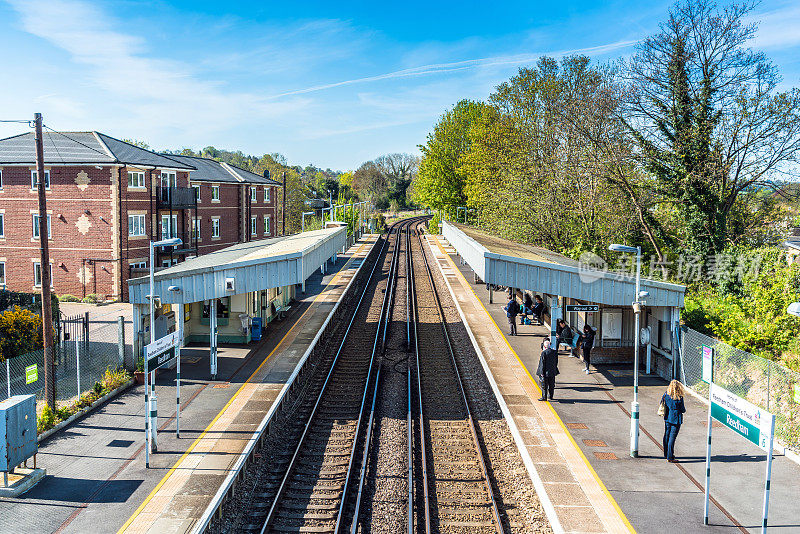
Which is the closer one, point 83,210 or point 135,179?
point 83,210

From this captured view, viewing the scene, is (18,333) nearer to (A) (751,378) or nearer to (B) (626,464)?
(B) (626,464)

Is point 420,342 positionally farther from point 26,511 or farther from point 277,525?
point 26,511

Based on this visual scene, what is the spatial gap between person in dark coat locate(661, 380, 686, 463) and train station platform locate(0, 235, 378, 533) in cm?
911

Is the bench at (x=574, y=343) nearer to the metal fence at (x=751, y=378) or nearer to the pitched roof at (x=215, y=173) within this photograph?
the metal fence at (x=751, y=378)

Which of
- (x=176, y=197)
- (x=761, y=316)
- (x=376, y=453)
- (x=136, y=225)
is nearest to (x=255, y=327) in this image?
(x=376, y=453)

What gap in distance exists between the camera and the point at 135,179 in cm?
3359

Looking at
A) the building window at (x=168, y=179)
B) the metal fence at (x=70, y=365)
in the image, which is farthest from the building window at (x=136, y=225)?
the metal fence at (x=70, y=365)

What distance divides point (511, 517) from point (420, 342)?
1392 cm

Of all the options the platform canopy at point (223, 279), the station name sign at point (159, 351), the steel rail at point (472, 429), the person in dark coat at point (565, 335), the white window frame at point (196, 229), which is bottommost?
the steel rail at point (472, 429)

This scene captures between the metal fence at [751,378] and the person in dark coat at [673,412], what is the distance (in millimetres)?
2099

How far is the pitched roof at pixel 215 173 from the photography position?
145 feet

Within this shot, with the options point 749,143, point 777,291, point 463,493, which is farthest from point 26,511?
point 749,143

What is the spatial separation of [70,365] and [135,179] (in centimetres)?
1727

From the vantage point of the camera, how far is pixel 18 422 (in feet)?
36.7
